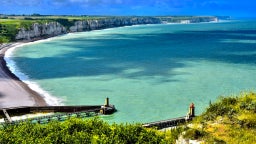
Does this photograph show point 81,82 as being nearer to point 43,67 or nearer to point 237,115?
point 43,67

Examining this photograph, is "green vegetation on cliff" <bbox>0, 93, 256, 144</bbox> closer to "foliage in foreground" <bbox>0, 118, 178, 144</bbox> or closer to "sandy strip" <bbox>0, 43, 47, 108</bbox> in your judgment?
"foliage in foreground" <bbox>0, 118, 178, 144</bbox>

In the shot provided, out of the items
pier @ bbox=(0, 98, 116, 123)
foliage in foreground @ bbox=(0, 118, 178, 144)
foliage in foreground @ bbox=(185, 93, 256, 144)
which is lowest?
pier @ bbox=(0, 98, 116, 123)

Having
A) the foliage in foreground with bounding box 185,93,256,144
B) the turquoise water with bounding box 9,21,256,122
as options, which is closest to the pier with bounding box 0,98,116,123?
the turquoise water with bounding box 9,21,256,122

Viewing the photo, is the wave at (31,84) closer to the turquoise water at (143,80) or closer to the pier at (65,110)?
the turquoise water at (143,80)

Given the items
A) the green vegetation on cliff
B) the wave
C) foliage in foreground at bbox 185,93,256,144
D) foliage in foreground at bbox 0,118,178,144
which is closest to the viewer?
foliage in foreground at bbox 0,118,178,144

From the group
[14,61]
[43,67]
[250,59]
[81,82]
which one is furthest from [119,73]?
[250,59]

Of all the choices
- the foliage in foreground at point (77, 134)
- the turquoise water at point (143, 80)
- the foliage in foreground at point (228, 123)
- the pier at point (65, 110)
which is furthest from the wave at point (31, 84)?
the foliage in foreground at point (77, 134)

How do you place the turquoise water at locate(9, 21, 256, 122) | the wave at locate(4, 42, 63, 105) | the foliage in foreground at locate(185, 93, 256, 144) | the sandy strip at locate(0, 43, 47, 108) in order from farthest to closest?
1. the wave at locate(4, 42, 63, 105)
2. the turquoise water at locate(9, 21, 256, 122)
3. the sandy strip at locate(0, 43, 47, 108)
4. the foliage in foreground at locate(185, 93, 256, 144)

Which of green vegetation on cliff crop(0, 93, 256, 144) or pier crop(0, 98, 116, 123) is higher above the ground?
green vegetation on cliff crop(0, 93, 256, 144)
